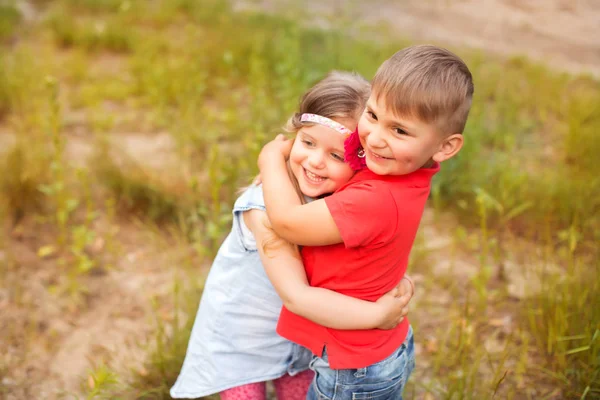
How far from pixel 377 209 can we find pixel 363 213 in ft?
0.12

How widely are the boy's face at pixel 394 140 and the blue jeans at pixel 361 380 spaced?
0.56 metres

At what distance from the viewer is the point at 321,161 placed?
176 cm

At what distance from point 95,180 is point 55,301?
892 millimetres

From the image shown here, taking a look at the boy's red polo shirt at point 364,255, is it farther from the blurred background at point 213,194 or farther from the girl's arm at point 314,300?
the blurred background at point 213,194

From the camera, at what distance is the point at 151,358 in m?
2.46

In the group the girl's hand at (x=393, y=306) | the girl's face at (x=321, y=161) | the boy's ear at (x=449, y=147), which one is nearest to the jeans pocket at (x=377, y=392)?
the girl's hand at (x=393, y=306)

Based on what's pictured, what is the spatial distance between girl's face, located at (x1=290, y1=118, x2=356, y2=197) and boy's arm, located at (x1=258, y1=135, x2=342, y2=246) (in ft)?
0.18

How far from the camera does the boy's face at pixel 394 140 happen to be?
156 centimetres

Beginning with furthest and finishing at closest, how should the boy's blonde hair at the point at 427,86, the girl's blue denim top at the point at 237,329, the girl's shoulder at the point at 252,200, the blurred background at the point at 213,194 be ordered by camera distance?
the blurred background at the point at 213,194, the girl's blue denim top at the point at 237,329, the girl's shoulder at the point at 252,200, the boy's blonde hair at the point at 427,86

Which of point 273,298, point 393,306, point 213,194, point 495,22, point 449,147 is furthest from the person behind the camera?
point 495,22

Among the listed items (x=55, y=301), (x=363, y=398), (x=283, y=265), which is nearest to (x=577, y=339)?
(x=363, y=398)

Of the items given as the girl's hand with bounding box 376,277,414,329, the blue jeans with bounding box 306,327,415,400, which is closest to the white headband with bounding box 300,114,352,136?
the girl's hand with bounding box 376,277,414,329

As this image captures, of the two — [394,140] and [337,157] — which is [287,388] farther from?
[394,140]

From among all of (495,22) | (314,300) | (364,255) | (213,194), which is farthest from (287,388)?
(495,22)
